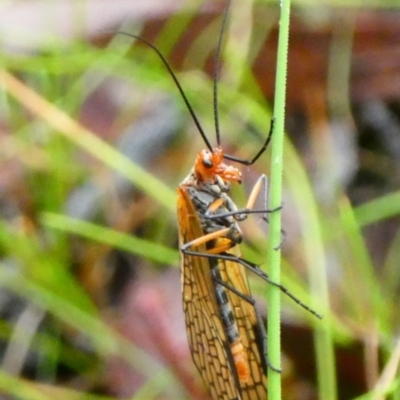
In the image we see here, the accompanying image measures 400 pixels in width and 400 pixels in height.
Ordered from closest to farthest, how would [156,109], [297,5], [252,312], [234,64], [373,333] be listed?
[252,312] < [373,333] < [234,64] < [297,5] < [156,109]

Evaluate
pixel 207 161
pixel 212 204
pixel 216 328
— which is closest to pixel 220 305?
pixel 216 328

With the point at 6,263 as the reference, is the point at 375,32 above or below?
above

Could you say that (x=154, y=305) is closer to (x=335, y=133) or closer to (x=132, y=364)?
(x=132, y=364)

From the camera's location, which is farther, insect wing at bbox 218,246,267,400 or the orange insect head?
the orange insect head

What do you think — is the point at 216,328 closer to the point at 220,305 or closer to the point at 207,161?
the point at 220,305

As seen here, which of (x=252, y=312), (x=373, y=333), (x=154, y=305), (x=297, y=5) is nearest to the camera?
(x=252, y=312)

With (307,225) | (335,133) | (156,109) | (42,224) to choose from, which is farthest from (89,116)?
(307,225)

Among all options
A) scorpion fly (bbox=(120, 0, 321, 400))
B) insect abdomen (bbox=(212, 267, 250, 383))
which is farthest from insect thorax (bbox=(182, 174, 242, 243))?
insect abdomen (bbox=(212, 267, 250, 383))

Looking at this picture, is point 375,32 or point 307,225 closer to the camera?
point 307,225

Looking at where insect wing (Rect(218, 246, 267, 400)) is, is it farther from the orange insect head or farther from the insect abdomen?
→ the orange insect head
